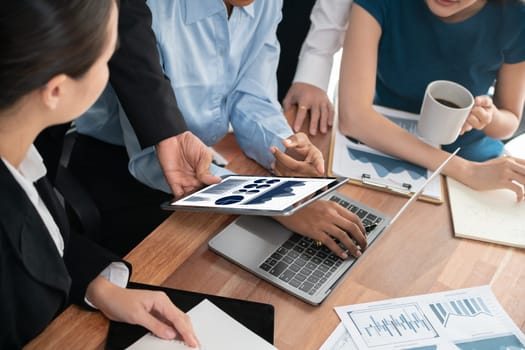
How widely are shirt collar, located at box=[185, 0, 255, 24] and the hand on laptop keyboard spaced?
0.52 m

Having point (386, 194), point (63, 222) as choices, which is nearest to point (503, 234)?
point (386, 194)

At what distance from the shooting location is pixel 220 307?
0.96m

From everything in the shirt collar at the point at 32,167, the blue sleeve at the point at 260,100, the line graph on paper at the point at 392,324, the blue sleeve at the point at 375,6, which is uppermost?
the blue sleeve at the point at 375,6

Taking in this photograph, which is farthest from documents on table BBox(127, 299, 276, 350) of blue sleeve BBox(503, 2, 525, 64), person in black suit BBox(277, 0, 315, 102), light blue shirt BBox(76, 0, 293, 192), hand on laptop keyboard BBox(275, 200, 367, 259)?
person in black suit BBox(277, 0, 315, 102)

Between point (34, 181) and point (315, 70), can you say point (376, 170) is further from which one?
point (34, 181)

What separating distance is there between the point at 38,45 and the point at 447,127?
0.92m

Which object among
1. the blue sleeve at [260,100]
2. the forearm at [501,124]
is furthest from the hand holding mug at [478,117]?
the blue sleeve at [260,100]

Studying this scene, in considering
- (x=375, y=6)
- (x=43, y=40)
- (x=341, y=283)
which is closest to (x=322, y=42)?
(x=375, y=6)

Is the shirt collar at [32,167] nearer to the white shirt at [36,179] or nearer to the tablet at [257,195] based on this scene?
the white shirt at [36,179]

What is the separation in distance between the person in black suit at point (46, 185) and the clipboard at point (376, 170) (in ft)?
1.87

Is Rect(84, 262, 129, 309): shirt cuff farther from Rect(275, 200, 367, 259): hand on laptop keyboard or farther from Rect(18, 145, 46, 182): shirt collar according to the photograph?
Rect(275, 200, 367, 259): hand on laptop keyboard

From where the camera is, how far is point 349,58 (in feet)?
4.99

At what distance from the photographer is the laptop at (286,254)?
3.34ft

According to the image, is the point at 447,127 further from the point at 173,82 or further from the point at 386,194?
the point at 173,82
